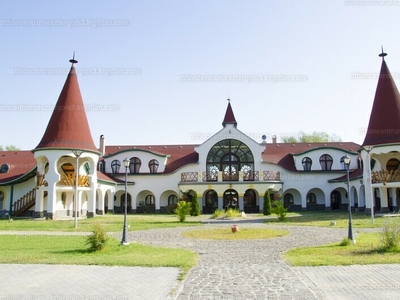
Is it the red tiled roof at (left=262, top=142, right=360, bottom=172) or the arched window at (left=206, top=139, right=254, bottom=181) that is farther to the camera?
the red tiled roof at (left=262, top=142, right=360, bottom=172)

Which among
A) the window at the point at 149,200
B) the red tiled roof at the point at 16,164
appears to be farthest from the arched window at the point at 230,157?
the red tiled roof at the point at 16,164

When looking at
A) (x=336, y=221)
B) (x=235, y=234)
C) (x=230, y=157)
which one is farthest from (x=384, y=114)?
(x=235, y=234)

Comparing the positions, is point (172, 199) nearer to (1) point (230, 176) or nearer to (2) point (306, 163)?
(1) point (230, 176)

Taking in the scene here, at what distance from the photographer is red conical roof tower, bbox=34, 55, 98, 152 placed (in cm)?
2685

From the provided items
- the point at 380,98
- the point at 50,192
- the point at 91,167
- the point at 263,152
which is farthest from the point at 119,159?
the point at 380,98

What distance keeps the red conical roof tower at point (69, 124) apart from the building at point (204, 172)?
7 cm

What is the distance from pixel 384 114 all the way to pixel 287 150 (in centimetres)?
1378

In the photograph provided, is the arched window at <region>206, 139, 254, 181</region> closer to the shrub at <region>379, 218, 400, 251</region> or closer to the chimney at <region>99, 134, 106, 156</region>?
the chimney at <region>99, 134, 106, 156</region>

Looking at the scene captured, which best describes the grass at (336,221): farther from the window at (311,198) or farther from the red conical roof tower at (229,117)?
the red conical roof tower at (229,117)

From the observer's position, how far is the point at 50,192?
26.4 meters

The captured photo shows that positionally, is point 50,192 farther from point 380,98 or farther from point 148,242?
point 380,98

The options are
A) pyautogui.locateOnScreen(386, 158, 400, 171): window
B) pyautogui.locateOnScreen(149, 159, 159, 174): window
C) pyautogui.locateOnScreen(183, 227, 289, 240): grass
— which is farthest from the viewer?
pyautogui.locateOnScreen(149, 159, 159, 174): window

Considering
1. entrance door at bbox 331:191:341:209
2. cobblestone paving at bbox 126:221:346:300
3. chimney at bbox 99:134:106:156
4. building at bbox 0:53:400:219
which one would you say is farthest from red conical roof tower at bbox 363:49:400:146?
chimney at bbox 99:134:106:156

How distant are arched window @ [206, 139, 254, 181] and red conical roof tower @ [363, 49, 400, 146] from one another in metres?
12.1
